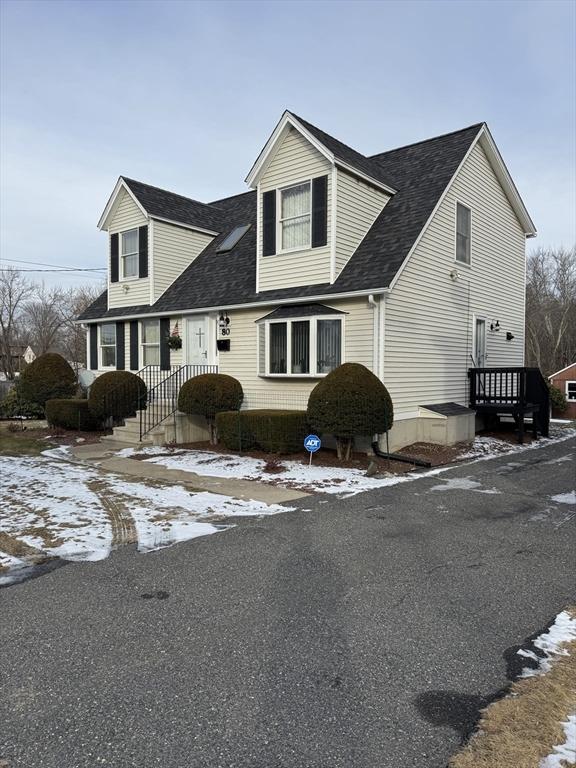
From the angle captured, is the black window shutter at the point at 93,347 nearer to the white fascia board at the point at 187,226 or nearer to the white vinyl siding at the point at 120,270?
the white vinyl siding at the point at 120,270

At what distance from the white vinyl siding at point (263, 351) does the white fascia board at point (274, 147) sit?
3.25 m

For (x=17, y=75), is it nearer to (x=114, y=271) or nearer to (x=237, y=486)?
(x=114, y=271)

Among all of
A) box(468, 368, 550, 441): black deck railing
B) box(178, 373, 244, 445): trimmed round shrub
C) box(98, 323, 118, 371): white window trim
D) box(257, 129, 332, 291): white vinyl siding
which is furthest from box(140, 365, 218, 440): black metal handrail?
box(468, 368, 550, 441): black deck railing

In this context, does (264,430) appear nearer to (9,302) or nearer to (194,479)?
(194,479)

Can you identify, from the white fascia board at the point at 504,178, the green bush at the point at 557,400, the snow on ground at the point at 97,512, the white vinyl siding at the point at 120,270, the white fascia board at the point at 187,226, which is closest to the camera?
the snow on ground at the point at 97,512

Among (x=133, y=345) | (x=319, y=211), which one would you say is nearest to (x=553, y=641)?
(x=319, y=211)

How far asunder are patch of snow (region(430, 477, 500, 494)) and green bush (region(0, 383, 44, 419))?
14.5 m

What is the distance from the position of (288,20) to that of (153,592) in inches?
539

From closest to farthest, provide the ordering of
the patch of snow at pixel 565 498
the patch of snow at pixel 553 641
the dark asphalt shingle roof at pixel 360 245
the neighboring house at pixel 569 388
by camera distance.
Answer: the patch of snow at pixel 553 641
the patch of snow at pixel 565 498
the dark asphalt shingle roof at pixel 360 245
the neighboring house at pixel 569 388

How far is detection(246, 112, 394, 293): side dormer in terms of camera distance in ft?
38.0

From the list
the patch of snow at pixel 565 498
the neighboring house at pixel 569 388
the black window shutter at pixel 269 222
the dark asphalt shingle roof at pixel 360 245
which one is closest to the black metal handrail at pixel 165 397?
the dark asphalt shingle roof at pixel 360 245

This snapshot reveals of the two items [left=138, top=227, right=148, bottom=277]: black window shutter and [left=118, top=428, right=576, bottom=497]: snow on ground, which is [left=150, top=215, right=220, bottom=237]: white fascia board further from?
[left=118, top=428, right=576, bottom=497]: snow on ground

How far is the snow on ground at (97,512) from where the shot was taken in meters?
5.35

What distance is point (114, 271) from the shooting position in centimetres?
1677
